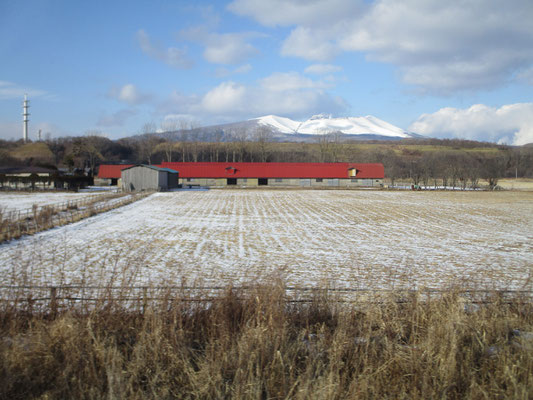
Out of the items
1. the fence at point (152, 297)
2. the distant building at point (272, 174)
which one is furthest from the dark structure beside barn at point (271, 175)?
the fence at point (152, 297)

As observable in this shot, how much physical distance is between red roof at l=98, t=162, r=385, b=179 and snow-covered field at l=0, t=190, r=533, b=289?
43.1 m

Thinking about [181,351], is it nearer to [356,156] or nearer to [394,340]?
[394,340]

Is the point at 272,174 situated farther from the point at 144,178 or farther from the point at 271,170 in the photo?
the point at 144,178

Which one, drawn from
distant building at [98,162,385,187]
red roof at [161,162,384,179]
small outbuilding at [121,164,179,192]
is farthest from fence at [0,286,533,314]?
red roof at [161,162,384,179]

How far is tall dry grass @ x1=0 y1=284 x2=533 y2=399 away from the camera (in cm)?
443

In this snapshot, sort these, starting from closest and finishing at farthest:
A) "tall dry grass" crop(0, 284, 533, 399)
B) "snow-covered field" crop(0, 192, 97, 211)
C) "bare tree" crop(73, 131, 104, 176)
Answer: "tall dry grass" crop(0, 284, 533, 399), "snow-covered field" crop(0, 192, 97, 211), "bare tree" crop(73, 131, 104, 176)

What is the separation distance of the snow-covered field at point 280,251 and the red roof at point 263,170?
142 ft

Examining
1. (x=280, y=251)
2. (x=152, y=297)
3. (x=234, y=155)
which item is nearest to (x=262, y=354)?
(x=152, y=297)

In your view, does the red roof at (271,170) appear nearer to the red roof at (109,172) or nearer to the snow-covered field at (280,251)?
the red roof at (109,172)

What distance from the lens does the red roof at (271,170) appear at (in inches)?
2768

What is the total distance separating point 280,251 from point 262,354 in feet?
32.8

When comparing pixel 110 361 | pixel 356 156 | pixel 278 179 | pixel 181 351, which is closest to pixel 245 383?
pixel 181 351

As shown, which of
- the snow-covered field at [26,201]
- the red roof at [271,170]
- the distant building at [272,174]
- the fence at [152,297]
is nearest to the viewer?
the fence at [152,297]

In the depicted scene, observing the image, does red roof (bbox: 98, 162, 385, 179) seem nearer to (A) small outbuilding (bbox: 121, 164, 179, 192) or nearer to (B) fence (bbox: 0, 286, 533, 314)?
(A) small outbuilding (bbox: 121, 164, 179, 192)
